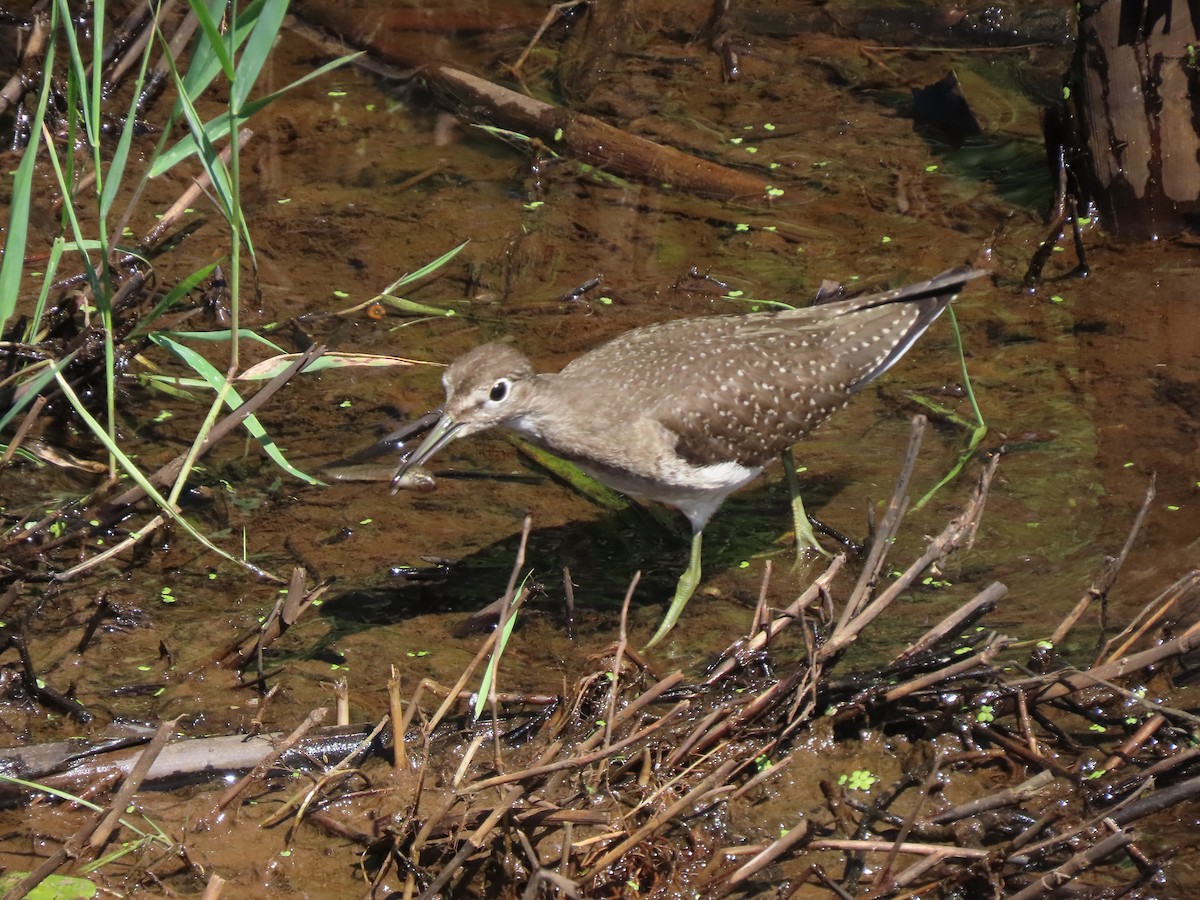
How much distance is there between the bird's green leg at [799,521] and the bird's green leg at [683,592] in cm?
56

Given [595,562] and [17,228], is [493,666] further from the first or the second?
[17,228]

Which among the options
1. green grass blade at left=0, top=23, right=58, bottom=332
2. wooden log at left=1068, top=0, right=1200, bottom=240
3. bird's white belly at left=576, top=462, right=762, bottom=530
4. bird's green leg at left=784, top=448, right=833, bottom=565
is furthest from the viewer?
wooden log at left=1068, top=0, right=1200, bottom=240

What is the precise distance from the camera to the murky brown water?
592 centimetres

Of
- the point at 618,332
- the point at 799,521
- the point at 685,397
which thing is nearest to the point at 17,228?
the point at 685,397

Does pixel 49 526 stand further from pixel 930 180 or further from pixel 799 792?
pixel 930 180

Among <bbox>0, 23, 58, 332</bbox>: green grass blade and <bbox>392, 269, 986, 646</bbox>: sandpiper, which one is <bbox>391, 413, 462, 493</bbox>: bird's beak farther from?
<bbox>0, 23, 58, 332</bbox>: green grass blade

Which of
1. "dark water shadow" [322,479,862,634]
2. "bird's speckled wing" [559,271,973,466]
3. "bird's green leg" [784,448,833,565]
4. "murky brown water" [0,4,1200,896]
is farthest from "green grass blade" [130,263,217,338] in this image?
"bird's green leg" [784,448,833,565]

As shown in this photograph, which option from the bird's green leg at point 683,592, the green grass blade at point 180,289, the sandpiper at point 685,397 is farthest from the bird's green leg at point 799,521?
the green grass blade at point 180,289

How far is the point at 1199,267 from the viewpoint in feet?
27.0

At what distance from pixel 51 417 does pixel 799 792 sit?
434cm

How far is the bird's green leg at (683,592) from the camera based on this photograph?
609 cm

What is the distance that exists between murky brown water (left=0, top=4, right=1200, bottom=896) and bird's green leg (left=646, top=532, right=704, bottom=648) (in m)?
0.08

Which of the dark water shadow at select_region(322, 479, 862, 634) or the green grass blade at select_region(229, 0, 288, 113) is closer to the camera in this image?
the green grass blade at select_region(229, 0, 288, 113)

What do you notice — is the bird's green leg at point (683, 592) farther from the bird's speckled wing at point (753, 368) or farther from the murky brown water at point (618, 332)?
the bird's speckled wing at point (753, 368)
